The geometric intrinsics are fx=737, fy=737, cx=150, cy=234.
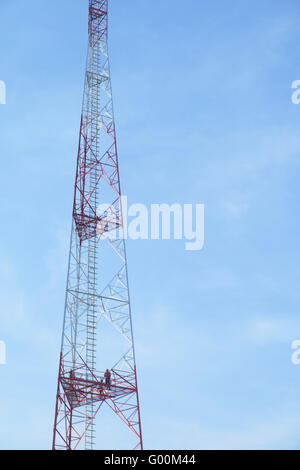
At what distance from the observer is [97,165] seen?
70.9 m

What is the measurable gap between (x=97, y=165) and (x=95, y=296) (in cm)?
1327

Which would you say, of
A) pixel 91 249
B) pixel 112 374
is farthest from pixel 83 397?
pixel 91 249
